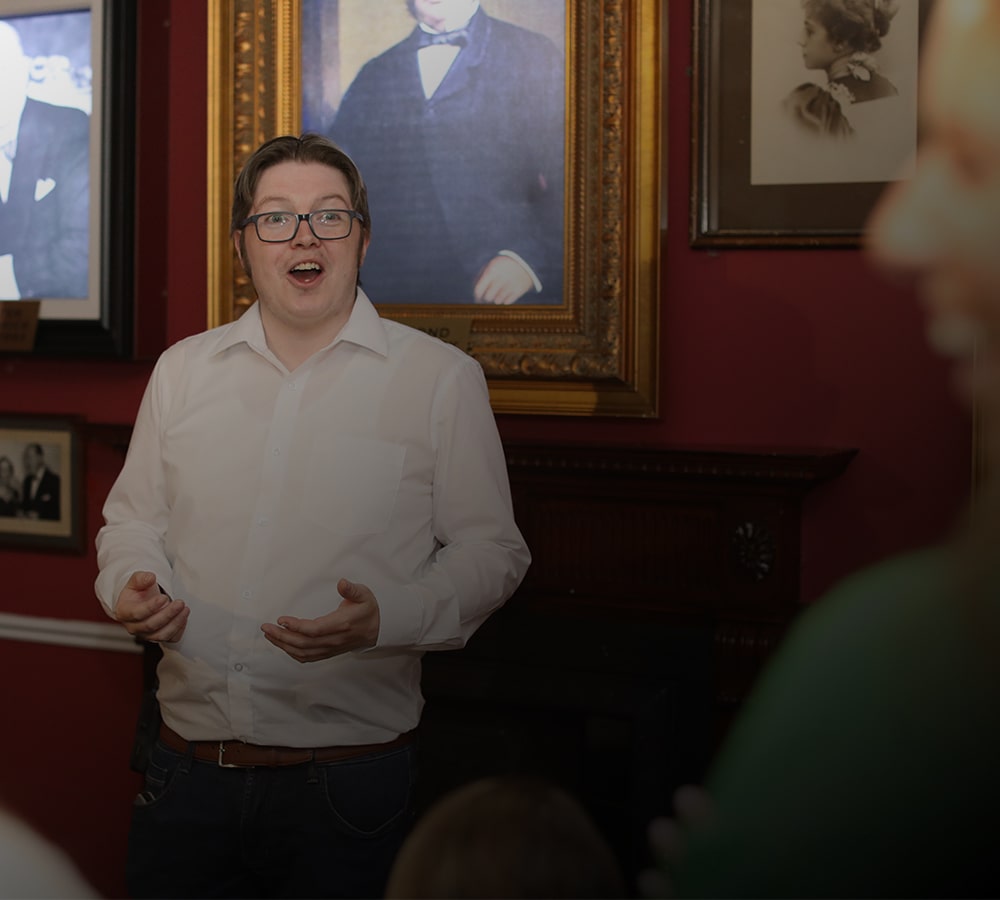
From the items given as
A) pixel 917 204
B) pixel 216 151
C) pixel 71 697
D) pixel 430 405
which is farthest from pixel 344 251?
pixel 71 697

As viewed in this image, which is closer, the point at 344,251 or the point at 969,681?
the point at 969,681

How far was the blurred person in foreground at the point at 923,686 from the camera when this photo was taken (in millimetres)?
528

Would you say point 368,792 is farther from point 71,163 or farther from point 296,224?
point 71,163

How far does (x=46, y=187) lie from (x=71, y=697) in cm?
113

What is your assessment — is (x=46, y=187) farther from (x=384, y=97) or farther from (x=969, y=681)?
(x=969, y=681)

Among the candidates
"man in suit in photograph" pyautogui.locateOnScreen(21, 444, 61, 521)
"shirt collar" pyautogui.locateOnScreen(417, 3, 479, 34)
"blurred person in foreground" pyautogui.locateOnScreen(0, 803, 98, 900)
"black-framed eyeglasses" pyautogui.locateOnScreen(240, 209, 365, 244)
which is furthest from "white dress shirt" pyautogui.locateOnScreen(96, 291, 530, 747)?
"man in suit in photograph" pyautogui.locateOnScreen(21, 444, 61, 521)

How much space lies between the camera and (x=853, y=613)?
553mm

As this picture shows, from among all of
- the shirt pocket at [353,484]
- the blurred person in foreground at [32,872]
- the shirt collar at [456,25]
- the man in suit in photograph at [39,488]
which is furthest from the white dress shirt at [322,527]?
the man in suit in photograph at [39,488]

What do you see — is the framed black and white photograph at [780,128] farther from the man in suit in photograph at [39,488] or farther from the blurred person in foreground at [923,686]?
the man in suit in photograph at [39,488]

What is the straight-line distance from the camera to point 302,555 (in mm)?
1324

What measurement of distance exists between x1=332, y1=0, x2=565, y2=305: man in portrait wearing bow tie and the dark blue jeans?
101cm

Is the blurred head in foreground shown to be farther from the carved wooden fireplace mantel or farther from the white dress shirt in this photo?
the carved wooden fireplace mantel

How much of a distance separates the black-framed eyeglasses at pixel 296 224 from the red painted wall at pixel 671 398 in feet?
2.16

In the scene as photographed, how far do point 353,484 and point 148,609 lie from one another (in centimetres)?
27
